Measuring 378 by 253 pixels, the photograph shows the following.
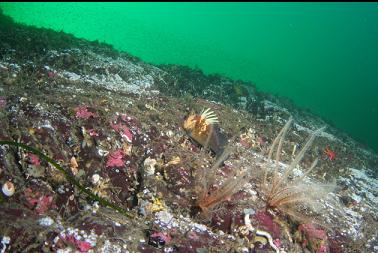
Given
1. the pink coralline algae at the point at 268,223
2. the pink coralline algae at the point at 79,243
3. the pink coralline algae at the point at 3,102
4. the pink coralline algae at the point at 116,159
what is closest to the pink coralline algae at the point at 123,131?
the pink coralline algae at the point at 116,159

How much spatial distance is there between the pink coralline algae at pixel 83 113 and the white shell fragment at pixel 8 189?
54.5 inches

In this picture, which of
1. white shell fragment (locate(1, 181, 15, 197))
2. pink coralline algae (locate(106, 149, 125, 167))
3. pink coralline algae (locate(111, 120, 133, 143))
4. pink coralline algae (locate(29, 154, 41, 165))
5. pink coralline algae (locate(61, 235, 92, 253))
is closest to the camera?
pink coralline algae (locate(61, 235, 92, 253))

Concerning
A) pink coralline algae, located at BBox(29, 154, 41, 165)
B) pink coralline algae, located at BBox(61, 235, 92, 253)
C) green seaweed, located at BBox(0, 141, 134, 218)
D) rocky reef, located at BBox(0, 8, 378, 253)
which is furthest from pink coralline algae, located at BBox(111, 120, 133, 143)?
pink coralline algae, located at BBox(61, 235, 92, 253)

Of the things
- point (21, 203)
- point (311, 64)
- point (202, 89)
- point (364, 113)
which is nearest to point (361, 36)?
point (311, 64)

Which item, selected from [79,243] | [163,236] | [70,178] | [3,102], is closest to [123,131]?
[70,178]

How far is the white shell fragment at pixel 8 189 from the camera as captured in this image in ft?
9.45

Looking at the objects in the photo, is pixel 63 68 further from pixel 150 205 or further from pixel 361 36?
pixel 361 36

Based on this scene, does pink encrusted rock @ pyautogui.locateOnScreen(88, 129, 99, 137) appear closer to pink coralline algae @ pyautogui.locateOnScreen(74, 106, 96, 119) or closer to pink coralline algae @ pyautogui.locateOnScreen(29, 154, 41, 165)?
pink coralline algae @ pyautogui.locateOnScreen(74, 106, 96, 119)

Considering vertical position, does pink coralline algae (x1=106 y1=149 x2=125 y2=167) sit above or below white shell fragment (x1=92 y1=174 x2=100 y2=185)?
above

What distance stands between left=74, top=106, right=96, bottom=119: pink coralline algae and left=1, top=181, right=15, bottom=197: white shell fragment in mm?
1384

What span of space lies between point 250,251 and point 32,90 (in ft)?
12.1

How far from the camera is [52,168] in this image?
331cm

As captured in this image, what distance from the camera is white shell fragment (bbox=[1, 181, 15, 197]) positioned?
9.45 feet

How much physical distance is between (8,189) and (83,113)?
1.52m
